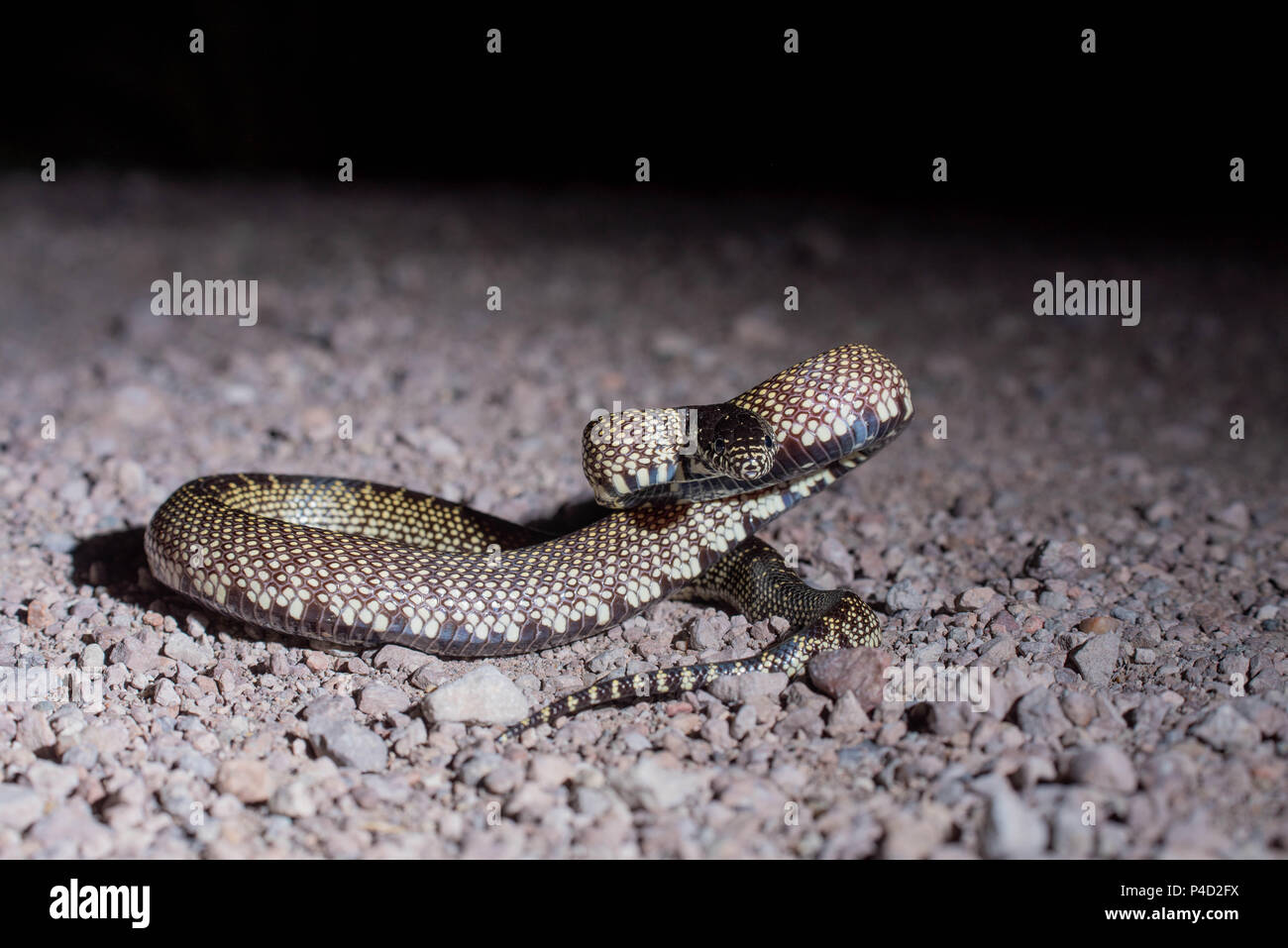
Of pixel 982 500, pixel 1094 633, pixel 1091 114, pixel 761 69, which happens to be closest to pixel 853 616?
pixel 1094 633

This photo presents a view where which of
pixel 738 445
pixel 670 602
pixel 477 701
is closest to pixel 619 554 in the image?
pixel 670 602

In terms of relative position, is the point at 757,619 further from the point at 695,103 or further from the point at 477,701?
the point at 695,103

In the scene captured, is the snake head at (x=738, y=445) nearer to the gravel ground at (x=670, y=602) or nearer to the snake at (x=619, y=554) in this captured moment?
the snake at (x=619, y=554)

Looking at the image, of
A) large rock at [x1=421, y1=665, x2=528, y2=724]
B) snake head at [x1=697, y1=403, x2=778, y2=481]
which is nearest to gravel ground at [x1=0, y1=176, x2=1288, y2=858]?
large rock at [x1=421, y1=665, x2=528, y2=724]

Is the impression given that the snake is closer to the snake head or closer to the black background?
the snake head

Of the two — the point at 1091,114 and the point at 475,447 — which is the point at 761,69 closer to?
the point at 1091,114
